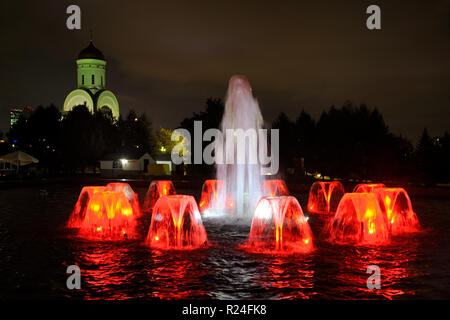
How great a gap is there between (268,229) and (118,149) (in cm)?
7503

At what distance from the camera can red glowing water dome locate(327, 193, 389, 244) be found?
44.2ft

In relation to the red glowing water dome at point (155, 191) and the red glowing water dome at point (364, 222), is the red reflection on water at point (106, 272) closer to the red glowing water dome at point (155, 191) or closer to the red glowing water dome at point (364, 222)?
the red glowing water dome at point (364, 222)

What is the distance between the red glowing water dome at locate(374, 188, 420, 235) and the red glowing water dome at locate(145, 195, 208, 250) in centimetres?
691

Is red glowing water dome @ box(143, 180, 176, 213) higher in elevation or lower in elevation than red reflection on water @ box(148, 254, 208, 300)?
higher

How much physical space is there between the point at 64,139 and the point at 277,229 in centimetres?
6328

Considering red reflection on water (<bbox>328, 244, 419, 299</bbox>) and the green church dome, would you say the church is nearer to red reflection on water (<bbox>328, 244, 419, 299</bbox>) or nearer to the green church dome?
the green church dome

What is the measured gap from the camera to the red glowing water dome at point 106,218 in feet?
48.5

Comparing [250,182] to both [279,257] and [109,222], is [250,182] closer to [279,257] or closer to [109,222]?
[109,222]

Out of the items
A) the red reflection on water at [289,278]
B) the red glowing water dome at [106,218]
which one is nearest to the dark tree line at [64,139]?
the red glowing water dome at [106,218]

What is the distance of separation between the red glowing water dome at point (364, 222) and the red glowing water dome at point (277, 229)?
3.94ft

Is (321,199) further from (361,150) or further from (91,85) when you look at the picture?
(91,85)

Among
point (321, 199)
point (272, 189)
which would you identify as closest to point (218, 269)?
point (272, 189)

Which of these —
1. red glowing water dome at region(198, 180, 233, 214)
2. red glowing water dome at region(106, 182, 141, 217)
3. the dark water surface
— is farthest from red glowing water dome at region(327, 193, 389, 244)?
red glowing water dome at region(106, 182, 141, 217)
